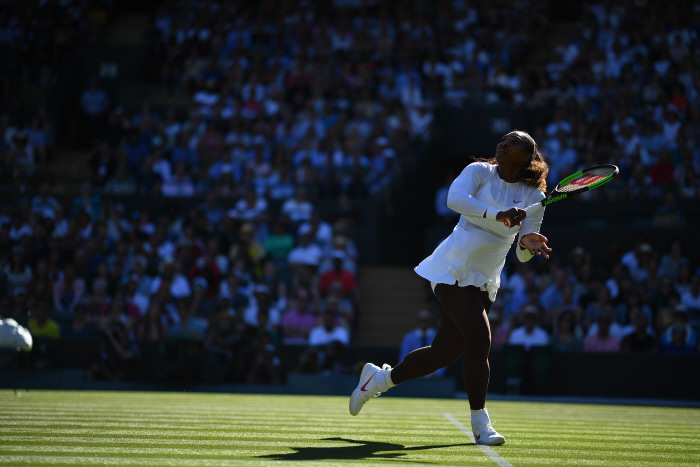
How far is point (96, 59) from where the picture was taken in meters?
21.6

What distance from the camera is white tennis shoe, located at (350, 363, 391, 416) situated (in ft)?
20.7

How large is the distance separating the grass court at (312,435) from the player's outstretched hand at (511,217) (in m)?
1.36

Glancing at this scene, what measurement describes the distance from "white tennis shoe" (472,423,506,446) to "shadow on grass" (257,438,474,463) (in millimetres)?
141

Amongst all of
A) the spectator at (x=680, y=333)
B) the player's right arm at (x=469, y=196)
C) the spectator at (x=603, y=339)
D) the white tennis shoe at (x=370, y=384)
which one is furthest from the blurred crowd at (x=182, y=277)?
the player's right arm at (x=469, y=196)

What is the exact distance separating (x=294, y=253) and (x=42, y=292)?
13.5 ft

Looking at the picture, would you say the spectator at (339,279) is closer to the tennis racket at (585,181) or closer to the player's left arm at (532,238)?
the tennis racket at (585,181)

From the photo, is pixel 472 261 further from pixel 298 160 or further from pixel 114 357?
pixel 298 160

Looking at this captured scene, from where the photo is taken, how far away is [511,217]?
17.7 ft

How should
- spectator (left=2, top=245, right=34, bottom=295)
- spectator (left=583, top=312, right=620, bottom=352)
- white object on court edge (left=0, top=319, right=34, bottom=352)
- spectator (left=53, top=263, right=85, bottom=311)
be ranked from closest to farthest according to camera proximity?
white object on court edge (left=0, top=319, right=34, bottom=352), spectator (left=583, top=312, right=620, bottom=352), spectator (left=53, top=263, right=85, bottom=311), spectator (left=2, top=245, right=34, bottom=295)

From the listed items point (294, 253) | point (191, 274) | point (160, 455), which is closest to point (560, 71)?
point (294, 253)

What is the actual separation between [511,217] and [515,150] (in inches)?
23.5

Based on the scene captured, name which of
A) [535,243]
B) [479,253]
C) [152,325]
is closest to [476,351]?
[479,253]

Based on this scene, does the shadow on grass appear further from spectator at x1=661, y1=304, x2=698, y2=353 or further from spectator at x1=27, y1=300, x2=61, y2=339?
spectator at x1=27, y1=300, x2=61, y2=339

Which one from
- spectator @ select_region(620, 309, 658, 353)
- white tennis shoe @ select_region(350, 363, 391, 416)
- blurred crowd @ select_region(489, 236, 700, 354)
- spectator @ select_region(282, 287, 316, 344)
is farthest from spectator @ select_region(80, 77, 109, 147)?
white tennis shoe @ select_region(350, 363, 391, 416)
